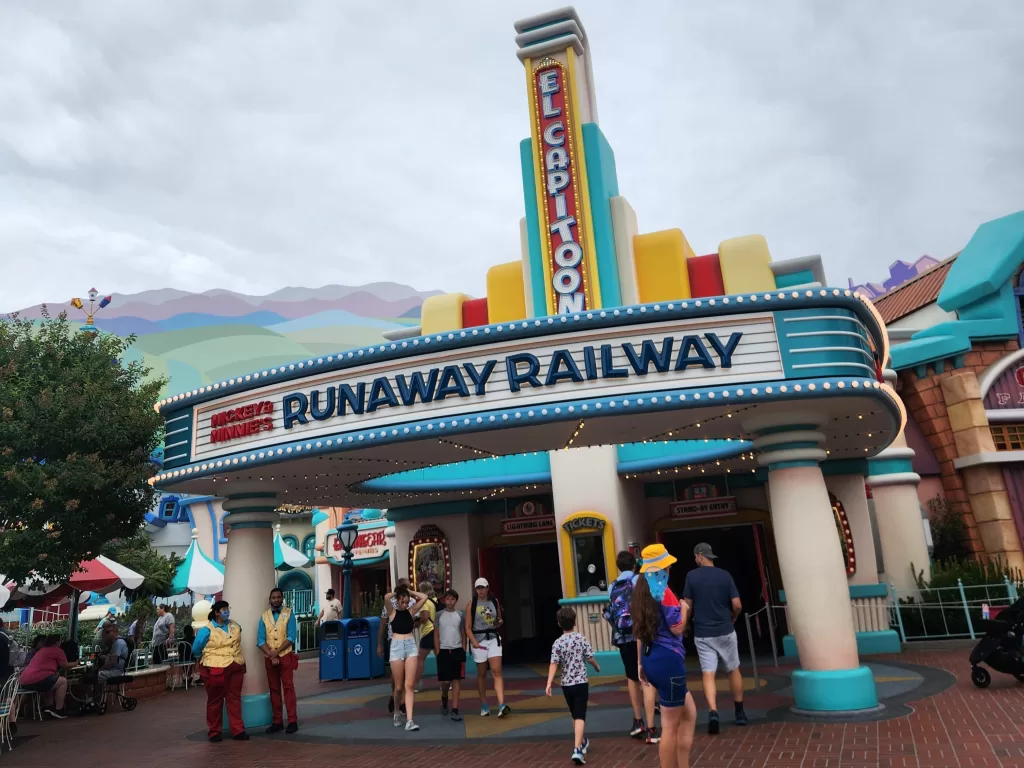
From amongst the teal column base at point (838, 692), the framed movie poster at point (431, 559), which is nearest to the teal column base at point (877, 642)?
the teal column base at point (838, 692)

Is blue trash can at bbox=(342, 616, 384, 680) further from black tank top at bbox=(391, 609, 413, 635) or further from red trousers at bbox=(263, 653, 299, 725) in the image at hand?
A: black tank top at bbox=(391, 609, 413, 635)

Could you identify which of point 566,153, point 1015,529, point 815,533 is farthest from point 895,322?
point 815,533

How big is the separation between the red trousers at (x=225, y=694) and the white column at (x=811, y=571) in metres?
6.79

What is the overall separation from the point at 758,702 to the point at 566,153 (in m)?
10.3

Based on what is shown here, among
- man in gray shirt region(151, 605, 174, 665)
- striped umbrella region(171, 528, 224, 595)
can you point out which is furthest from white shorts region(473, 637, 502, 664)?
striped umbrella region(171, 528, 224, 595)

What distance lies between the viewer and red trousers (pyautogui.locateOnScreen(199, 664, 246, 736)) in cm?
989

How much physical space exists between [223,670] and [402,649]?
233cm

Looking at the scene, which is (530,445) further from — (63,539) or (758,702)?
(63,539)

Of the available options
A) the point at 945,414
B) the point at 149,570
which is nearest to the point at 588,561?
the point at 945,414

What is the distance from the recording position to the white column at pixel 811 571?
8438mm

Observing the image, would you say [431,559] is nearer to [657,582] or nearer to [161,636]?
[161,636]

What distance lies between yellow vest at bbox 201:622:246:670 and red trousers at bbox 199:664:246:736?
8cm

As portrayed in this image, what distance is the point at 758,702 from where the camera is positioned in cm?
953

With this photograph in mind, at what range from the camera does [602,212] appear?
14898 millimetres
